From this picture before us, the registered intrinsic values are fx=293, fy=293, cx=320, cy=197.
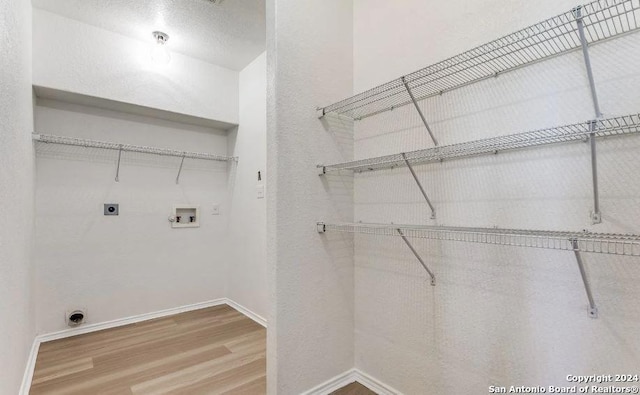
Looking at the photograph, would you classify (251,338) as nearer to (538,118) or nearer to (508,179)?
(508,179)

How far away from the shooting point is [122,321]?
9.21 ft

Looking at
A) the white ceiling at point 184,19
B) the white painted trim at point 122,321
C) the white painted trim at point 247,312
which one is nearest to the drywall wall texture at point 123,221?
the white painted trim at point 122,321

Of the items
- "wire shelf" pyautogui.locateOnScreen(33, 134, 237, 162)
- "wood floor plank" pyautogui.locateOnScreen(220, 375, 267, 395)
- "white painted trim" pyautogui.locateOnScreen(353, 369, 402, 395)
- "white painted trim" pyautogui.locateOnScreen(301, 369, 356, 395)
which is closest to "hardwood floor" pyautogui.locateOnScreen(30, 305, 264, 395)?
"wood floor plank" pyautogui.locateOnScreen(220, 375, 267, 395)

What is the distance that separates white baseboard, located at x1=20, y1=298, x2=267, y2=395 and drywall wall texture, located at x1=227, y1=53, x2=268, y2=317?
7cm

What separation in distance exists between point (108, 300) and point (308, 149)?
8.28 ft

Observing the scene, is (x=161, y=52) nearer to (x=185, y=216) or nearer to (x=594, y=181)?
(x=185, y=216)

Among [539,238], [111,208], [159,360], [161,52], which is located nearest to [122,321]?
[159,360]

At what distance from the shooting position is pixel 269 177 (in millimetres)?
1629

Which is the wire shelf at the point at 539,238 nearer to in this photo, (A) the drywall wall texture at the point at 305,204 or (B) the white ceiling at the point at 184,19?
(A) the drywall wall texture at the point at 305,204

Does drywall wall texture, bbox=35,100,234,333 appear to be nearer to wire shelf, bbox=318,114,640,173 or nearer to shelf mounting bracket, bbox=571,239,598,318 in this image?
wire shelf, bbox=318,114,640,173

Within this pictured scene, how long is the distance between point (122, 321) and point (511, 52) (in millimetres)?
3598

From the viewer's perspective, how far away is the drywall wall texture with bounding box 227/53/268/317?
2.90 meters

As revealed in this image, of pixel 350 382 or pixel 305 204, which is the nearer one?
pixel 305 204

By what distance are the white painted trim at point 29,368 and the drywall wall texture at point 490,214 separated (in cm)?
206
